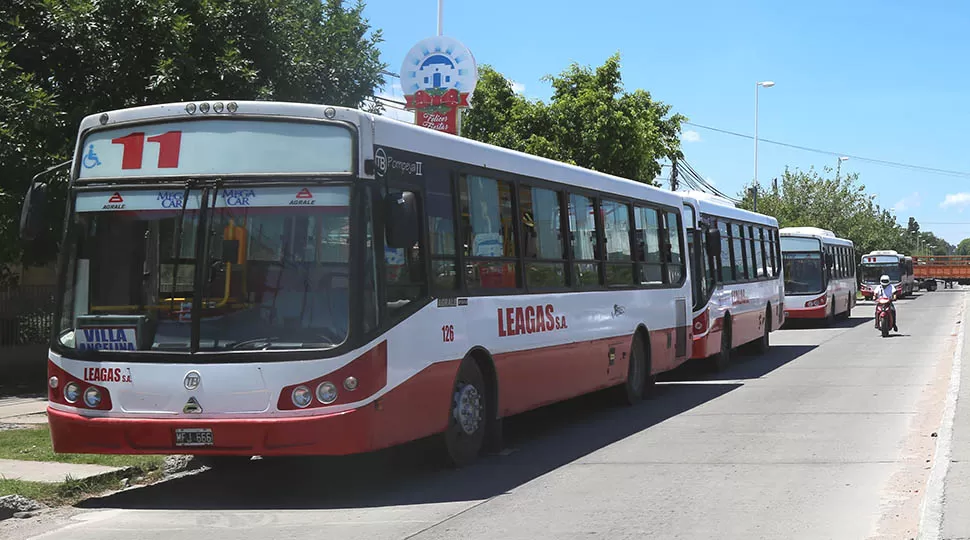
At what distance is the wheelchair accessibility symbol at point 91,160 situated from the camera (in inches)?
367

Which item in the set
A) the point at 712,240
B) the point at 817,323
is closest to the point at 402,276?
the point at 712,240

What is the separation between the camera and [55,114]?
16.4 metres

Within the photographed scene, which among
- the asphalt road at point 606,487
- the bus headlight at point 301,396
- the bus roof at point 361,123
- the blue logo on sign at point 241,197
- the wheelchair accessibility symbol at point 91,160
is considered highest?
the bus roof at point 361,123

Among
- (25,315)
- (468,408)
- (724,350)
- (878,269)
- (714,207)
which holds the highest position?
(714,207)

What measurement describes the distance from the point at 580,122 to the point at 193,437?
98.7 ft

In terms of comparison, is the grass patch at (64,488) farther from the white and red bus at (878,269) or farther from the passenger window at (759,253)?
the white and red bus at (878,269)

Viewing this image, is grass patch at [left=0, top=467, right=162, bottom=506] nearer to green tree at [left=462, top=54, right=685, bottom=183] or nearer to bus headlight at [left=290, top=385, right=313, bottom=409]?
bus headlight at [left=290, top=385, right=313, bottom=409]

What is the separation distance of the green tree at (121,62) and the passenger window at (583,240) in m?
5.96

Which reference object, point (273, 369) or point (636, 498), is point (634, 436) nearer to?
point (636, 498)

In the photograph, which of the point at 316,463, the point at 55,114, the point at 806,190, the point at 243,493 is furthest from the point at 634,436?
the point at 806,190

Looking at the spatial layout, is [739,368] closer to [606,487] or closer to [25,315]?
[25,315]

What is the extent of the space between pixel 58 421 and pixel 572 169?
669cm

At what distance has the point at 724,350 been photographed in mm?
21094

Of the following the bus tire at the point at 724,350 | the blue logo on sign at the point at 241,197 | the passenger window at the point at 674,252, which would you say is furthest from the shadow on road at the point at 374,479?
the bus tire at the point at 724,350
